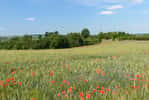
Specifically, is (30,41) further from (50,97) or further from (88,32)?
(50,97)

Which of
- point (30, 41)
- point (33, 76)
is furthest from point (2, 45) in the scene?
point (33, 76)

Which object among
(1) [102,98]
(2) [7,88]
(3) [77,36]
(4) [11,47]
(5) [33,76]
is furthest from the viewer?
(3) [77,36]

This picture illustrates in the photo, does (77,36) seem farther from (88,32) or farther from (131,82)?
(131,82)

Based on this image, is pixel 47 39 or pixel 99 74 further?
pixel 47 39

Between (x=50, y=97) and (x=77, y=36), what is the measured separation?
49.8m

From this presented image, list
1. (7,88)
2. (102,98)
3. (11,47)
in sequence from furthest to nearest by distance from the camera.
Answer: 1. (11,47)
2. (7,88)
3. (102,98)

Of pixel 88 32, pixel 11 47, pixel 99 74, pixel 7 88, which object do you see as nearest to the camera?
pixel 7 88

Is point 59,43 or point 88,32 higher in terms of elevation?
point 88,32

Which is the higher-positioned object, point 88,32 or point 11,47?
point 88,32

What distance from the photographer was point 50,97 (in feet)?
8.46

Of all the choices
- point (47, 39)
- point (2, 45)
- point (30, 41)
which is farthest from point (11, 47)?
point (47, 39)

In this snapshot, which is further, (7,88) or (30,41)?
(30,41)

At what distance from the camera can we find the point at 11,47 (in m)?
45.5

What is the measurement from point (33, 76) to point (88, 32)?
214 feet
